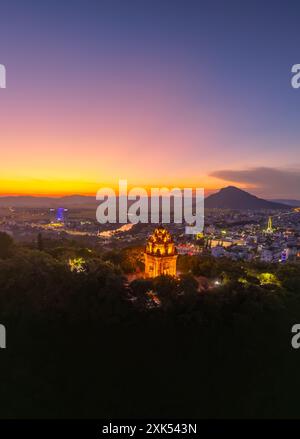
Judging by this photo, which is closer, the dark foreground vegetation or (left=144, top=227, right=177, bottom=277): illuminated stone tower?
the dark foreground vegetation

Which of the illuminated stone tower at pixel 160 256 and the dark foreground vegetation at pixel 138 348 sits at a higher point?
the illuminated stone tower at pixel 160 256

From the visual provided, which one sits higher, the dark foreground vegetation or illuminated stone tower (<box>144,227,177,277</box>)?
illuminated stone tower (<box>144,227,177,277</box>)

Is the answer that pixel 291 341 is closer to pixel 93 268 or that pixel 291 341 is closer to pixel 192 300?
pixel 192 300

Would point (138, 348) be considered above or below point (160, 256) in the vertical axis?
below

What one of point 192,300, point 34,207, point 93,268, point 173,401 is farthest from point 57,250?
point 34,207

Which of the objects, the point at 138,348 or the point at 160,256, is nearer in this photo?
the point at 138,348
